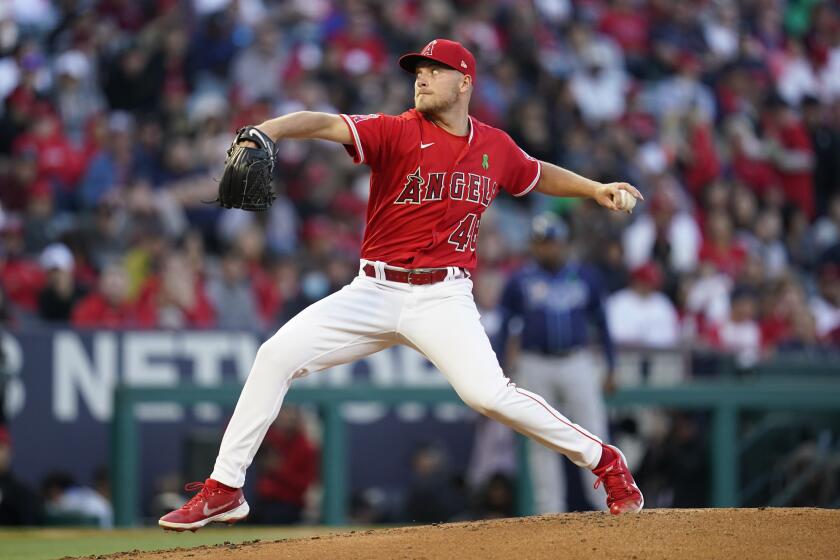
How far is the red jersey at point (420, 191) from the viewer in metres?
5.45

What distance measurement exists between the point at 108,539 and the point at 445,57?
3731 millimetres

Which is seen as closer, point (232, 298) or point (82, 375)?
Answer: point (82, 375)

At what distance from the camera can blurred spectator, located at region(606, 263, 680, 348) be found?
11156mm

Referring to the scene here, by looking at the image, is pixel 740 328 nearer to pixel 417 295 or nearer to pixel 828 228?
pixel 828 228

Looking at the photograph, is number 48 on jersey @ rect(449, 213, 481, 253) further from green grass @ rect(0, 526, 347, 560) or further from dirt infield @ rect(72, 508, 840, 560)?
green grass @ rect(0, 526, 347, 560)

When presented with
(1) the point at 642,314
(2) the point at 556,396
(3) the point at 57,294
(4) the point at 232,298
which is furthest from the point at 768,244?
(3) the point at 57,294

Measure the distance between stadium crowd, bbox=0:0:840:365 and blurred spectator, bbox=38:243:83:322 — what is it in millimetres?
16

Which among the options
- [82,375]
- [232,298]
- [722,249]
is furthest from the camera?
[722,249]

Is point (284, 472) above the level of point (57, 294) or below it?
below

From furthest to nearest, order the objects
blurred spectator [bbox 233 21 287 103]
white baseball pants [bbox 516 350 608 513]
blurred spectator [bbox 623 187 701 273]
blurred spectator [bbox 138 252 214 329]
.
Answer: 1. blurred spectator [bbox 623 187 701 273]
2. blurred spectator [bbox 233 21 287 103]
3. blurred spectator [bbox 138 252 214 329]
4. white baseball pants [bbox 516 350 608 513]

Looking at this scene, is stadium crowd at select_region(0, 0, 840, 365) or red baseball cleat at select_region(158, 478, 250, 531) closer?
red baseball cleat at select_region(158, 478, 250, 531)

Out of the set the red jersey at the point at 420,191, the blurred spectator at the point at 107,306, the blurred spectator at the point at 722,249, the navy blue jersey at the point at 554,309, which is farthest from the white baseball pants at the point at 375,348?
the blurred spectator at the point at 722,249

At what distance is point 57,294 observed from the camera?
382 inches

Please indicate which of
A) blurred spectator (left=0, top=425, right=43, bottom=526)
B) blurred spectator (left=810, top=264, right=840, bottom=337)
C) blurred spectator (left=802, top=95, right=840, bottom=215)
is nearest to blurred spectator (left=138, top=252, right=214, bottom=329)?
blurred spectator (left=0, top=425, right=43, bottom=526)
